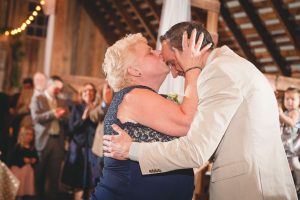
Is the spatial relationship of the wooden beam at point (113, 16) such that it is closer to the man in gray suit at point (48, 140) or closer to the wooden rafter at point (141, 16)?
the wooden rafter at point (141, 16)

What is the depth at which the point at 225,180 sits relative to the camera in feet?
6.31

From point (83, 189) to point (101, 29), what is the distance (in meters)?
6.60

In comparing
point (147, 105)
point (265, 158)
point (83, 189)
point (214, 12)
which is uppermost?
point (214, 12)

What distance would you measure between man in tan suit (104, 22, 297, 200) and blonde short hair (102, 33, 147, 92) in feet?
1.31

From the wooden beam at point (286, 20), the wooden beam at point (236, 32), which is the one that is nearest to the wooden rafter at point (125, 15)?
the wooden beam at point (236, 32)

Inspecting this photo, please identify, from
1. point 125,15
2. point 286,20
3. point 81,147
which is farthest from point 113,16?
point 81,147

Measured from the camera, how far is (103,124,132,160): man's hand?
202 centimetres

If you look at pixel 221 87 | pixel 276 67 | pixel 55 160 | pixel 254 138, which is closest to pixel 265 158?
pixel 254 138

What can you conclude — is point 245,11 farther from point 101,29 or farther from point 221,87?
point 221,87

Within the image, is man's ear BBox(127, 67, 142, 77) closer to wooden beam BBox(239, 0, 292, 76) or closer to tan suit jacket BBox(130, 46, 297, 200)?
tan suit jacket BBox(130, 46, 297, 200)

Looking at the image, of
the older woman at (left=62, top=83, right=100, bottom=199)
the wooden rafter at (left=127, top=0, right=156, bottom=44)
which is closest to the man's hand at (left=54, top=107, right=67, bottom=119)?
the older woman at (left=62, top=83, right=100, bottom=199)

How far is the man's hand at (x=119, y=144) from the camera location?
2.02 meters

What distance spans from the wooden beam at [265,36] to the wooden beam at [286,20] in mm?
629

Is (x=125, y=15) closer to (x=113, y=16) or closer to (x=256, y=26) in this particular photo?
(x=113, y=16)
